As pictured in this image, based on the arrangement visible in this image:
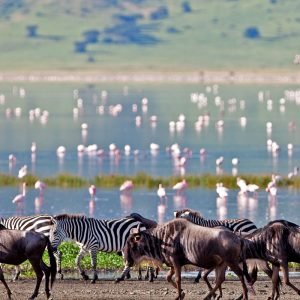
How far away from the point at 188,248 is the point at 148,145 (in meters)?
40.3

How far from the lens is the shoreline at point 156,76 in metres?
146

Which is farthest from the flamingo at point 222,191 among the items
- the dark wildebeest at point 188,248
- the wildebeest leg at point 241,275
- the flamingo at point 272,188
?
the wildebeest leg at point 241,275

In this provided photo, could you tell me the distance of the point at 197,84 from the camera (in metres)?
147

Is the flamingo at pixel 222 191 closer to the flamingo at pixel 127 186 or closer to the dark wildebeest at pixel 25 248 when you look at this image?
the flamingo at pixel 127 186

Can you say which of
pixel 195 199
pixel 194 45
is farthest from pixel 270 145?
pixel 194 45

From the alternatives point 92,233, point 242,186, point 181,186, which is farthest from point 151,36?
point 92,233

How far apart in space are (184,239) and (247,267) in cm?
129

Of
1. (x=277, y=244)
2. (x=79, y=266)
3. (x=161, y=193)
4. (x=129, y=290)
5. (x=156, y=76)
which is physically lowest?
(x=129, y=290)

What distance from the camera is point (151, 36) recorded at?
178875 millimetres

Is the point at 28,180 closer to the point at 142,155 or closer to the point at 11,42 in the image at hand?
the point at 142,155

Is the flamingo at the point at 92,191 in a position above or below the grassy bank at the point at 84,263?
above

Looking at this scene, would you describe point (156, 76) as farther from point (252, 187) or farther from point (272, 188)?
point (272, 188)

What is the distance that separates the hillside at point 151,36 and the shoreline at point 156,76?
861mm

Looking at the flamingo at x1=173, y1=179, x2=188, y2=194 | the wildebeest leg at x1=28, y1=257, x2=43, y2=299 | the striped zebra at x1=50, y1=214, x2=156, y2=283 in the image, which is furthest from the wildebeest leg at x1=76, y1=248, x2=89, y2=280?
the flamingo at x1=173, y1=179, x2=188, y2=194
